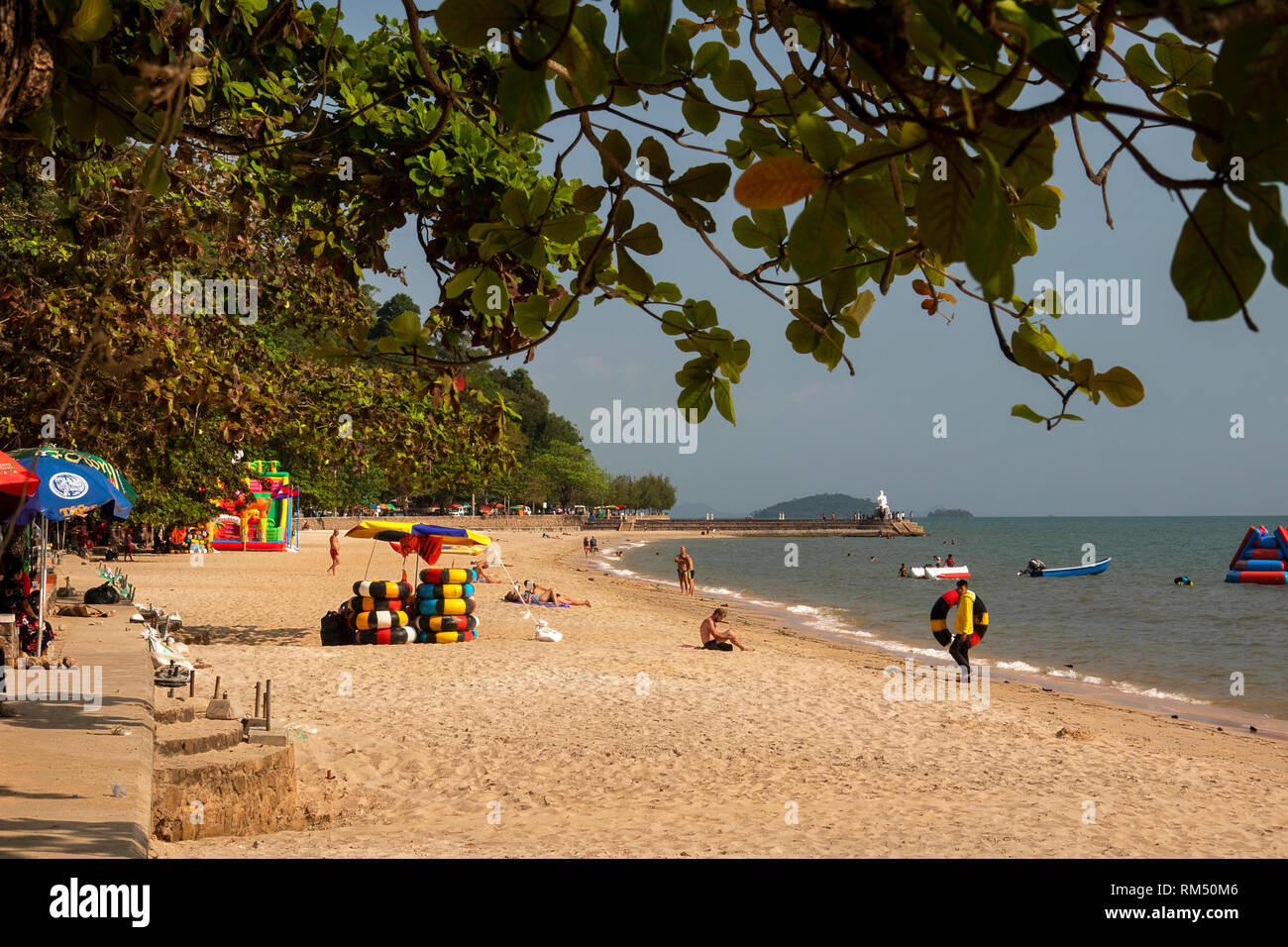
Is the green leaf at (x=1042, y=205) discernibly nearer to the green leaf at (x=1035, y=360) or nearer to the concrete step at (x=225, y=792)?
the green leaf at (x=1035, y=360)

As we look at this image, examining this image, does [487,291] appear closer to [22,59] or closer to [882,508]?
[22,59]

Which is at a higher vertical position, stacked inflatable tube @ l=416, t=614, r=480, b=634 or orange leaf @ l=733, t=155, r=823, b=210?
orange leaf @ l=733, t=155, r=823, b=210

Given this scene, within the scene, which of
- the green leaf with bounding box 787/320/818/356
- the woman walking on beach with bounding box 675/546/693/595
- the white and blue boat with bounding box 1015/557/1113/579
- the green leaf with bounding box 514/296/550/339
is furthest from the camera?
the white and blue boat with bounding box 1015/557/1113/579

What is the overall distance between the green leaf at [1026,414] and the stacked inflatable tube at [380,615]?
15231 mm

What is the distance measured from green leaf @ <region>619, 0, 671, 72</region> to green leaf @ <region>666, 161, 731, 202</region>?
71 centimetres

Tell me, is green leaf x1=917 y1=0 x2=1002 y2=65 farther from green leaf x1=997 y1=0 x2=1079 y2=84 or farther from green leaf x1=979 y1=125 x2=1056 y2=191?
green leaf x1=979 y1=125 x2=1056 y2=191

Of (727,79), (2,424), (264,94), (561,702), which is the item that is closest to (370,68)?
(264,94)

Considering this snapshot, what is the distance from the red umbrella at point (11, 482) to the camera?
6.24 m

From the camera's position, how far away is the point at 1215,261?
3.29ft

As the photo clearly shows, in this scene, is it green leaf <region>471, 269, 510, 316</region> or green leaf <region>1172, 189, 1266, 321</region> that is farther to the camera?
green leaf <region>471, 269, 510, 316</region>

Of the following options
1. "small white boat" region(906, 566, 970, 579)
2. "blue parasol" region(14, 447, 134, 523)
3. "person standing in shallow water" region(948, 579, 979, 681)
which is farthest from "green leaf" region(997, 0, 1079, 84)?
"small white boat" region(906, 566, 970, 579)

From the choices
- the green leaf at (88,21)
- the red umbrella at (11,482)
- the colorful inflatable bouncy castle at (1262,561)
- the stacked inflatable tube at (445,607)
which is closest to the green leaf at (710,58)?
the green leaf at (88,21)

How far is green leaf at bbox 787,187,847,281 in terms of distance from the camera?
114cm
